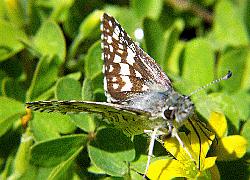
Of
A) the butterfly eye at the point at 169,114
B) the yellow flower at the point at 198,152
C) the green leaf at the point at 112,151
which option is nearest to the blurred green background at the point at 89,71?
the green leaf at the point at 112,151

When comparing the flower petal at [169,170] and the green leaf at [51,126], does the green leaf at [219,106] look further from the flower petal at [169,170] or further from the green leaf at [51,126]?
the green leaf at [51,126]

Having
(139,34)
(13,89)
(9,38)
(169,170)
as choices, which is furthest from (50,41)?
(169,170)

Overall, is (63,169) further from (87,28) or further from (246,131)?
(87,28)

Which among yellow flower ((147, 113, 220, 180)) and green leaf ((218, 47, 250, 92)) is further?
green leaf ((218, 47, 250, 92))

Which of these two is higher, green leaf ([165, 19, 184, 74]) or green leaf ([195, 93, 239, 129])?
green leaf ([165, 19, 184, 74])

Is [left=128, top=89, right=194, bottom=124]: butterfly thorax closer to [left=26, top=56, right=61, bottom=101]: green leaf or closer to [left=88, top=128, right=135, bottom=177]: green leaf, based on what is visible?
[left=88, top=128, right=135, bottom=177]: green leaf

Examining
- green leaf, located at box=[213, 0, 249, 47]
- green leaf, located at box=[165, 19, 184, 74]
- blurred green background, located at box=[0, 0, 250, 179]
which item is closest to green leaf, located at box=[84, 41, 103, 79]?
blurred green background, located at box=[0, 0, 250, 179]
